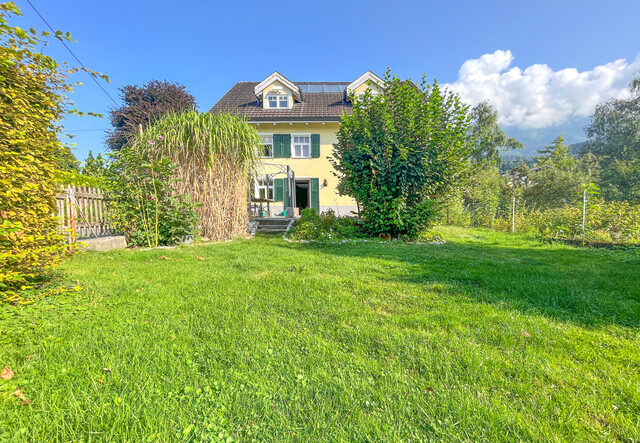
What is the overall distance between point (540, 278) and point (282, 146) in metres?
12.5

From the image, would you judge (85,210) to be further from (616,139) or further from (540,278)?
(616,139)

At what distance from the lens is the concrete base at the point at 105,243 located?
4504 millimetres

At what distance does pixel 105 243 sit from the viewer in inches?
183

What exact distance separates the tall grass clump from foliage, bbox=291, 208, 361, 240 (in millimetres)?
1630

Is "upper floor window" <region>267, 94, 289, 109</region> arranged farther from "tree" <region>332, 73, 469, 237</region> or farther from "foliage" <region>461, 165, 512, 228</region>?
"foliage" <region>461, 165, 512, 228</region>

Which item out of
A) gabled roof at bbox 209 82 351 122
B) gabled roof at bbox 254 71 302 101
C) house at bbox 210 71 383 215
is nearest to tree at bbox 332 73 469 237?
house at bbox 210 71 383 215

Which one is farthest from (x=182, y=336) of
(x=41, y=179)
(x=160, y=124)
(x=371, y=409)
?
(x=160, y=124)

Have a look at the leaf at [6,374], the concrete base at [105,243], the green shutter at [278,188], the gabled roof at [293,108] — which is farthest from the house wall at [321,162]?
the leaf at [6,374]

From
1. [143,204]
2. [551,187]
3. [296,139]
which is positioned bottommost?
[143,204]

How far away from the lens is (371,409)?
112 centimetres

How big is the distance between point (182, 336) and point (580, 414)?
207 cm

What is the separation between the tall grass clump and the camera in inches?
221

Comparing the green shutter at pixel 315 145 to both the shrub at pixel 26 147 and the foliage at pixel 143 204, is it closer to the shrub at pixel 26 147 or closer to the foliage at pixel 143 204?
the foliage at pixel 143 204

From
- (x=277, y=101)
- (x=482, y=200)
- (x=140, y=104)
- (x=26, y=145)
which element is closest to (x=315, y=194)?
(x=277, y=101)
